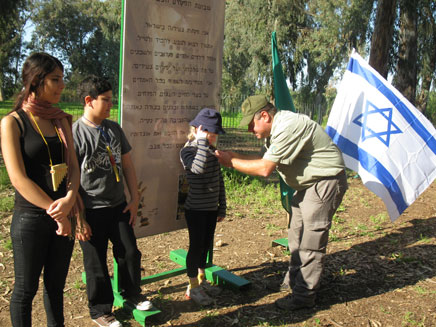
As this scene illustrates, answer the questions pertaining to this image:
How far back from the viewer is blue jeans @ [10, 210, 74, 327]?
2.32 metres

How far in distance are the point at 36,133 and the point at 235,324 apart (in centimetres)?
208

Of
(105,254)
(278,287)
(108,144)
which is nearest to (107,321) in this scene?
(105,254)

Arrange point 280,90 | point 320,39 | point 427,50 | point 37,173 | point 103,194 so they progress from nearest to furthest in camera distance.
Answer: point 37,173 → point 103,194 → point 280,90 → point 427,50 → point 320,39

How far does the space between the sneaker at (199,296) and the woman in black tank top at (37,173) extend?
54.4 inches

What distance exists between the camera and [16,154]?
7.16 feet

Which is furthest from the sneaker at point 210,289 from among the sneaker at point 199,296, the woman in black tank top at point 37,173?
the woman in black tank top at point 37,173

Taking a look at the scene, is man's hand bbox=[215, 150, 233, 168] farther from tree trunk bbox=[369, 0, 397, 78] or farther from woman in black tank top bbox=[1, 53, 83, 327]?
tree trunk bbox=[369, 0, 397, 78]

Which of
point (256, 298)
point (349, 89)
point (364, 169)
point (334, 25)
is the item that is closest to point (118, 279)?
point (256, 298)

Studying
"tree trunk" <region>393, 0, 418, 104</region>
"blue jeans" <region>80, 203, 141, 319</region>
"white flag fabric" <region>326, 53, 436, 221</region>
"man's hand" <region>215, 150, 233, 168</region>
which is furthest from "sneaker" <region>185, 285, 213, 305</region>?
"tree trunk" <region>393, 0, 418, 104</region>

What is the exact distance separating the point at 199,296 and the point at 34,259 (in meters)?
1.56

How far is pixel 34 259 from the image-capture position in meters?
2.37

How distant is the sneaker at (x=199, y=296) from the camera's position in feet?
11.5

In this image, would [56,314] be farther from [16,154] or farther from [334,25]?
[334,25]

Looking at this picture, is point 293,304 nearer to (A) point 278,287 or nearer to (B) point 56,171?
(A) point 278,287
